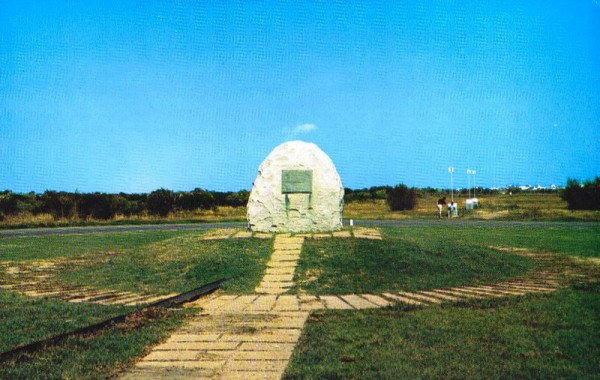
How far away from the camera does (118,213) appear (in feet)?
109

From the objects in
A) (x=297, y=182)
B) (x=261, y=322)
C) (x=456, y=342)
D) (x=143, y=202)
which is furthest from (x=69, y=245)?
(x=143, y=202)

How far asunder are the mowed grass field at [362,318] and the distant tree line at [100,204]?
790 inches

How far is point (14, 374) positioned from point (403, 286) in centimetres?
570

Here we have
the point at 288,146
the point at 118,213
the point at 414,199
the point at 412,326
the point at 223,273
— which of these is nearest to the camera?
the point at 412,326

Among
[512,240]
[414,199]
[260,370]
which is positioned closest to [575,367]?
[260,370]

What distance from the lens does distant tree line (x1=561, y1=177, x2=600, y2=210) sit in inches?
1443

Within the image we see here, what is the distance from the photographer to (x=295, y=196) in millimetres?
12461

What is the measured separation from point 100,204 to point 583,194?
34325 mm

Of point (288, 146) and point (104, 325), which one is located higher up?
point (288, 146)

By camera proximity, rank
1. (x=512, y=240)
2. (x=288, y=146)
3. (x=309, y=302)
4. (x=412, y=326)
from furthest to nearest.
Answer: (x=512, y=240) < (x=288, y=146) < (x=309, y=302) < (x=412, y=326)

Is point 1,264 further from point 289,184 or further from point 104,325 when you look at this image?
point 104,325

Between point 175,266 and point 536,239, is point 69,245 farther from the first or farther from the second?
point 536,239

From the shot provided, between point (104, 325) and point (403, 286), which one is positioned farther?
point (403, 286)

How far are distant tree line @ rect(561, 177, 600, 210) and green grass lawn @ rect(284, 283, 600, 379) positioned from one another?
35.0 metres
